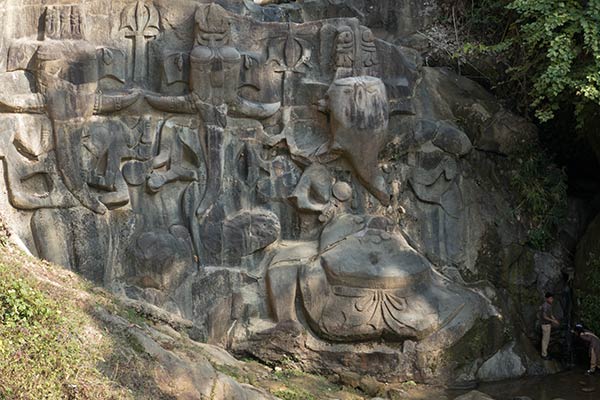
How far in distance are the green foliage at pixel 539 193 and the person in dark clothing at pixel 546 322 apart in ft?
2.56

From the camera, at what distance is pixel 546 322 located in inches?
481

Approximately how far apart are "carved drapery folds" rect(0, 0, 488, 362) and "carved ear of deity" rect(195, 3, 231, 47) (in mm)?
17

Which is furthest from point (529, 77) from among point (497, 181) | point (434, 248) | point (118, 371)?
point (118, 371)

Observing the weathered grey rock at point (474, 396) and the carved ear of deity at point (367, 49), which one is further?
the carved ear of deity at point (367, 49)

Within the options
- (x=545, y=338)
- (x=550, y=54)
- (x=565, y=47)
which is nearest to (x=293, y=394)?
(x=545, y=338)

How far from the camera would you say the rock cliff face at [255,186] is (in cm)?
1092

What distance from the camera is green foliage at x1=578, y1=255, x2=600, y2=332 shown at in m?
12.5

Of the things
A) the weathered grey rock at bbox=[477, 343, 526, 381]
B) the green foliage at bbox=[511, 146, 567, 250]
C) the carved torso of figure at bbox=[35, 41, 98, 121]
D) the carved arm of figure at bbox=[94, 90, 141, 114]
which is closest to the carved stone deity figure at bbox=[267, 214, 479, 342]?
the weathered grey rock at bbox=[477, 343, 526, 381]

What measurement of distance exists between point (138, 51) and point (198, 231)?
2.14 m

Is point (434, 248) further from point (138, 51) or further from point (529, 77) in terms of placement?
point (138, 51)

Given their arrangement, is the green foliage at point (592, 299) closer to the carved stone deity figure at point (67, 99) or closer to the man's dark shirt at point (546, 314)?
the man's dark shirt at point (546, 314)

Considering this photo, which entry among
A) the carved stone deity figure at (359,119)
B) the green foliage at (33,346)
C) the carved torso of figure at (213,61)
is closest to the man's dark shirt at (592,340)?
the carved stone deity figure at (359,119)

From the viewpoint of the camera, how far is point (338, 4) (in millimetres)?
13562

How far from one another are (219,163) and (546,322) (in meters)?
4.38
